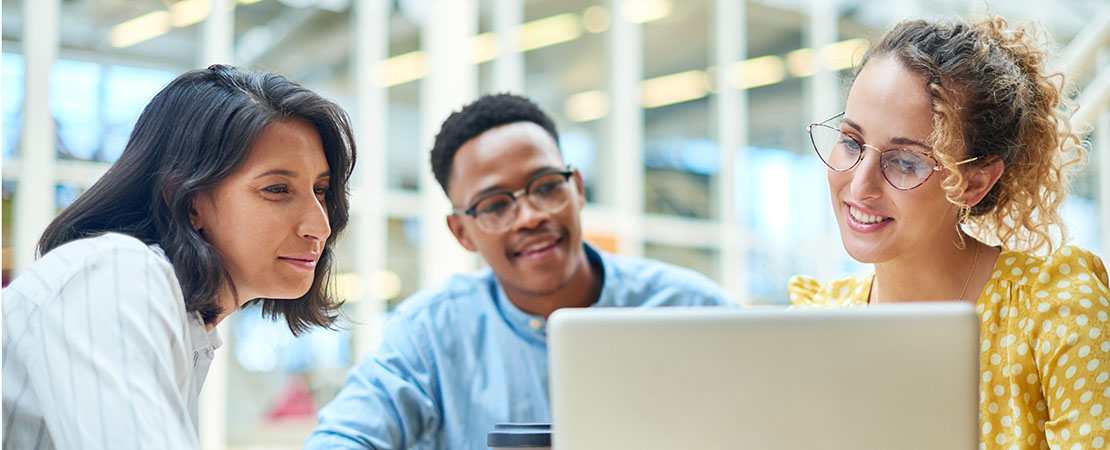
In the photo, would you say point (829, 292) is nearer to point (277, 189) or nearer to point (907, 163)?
point (907, 163)

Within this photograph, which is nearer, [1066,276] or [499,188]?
[1066,276]

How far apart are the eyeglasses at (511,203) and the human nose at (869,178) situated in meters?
0.85

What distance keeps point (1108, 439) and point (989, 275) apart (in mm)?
348

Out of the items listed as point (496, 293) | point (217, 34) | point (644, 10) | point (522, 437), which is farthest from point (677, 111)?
point (522, 437)

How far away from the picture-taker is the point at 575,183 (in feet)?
7.33

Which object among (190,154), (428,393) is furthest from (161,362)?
(428,393)

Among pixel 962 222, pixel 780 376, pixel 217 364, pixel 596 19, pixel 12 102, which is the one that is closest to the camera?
pixel 780 376

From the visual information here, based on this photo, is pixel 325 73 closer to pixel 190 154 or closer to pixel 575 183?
pixel 575 183

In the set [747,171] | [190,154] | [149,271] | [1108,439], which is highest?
[747,171]

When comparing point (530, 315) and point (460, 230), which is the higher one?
point (460, 230)

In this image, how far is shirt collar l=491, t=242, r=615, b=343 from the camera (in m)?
2.11

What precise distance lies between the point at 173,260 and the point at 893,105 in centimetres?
101

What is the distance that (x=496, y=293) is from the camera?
7.27 feet

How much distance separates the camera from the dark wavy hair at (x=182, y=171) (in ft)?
4.10
